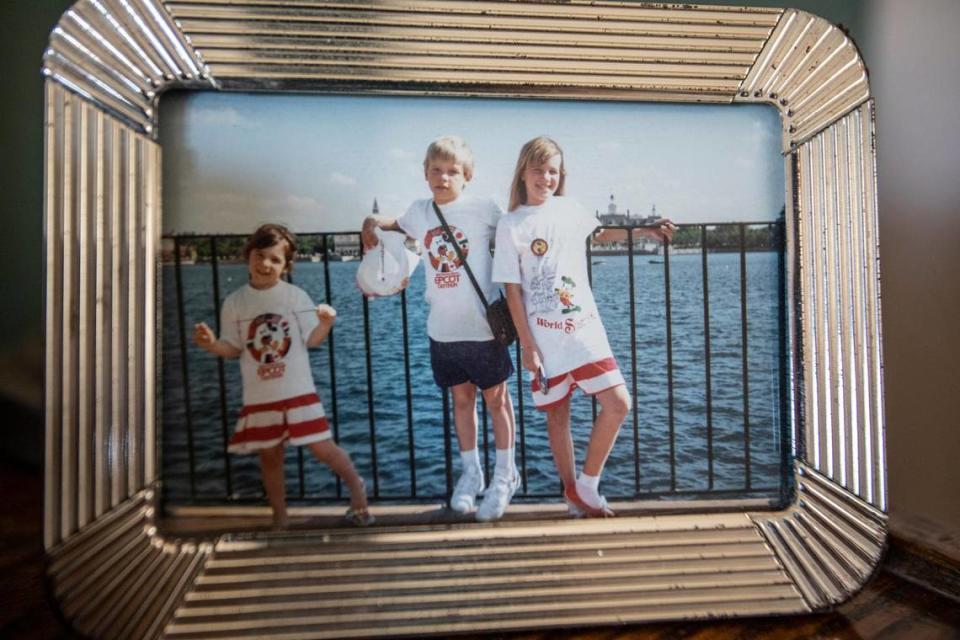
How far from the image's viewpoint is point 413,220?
0.76 meters

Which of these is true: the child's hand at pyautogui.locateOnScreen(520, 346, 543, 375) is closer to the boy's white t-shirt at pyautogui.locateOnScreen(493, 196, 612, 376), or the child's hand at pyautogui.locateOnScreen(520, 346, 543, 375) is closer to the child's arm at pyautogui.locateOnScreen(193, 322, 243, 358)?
the boy's white t-shirt at pyautogui.locateOnScreen(493, 196, 612, 376)

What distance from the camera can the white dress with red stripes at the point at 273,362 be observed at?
0.75 metres

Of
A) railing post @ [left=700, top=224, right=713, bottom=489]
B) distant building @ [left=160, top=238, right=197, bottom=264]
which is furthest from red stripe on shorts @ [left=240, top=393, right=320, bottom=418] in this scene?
railing post @ [left=700, top=224, right=713, bottom=489]

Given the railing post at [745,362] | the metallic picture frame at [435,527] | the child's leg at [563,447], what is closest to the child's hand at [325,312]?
the metallic picture frame at [435,527]

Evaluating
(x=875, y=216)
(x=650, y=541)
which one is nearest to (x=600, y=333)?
(x=650, y=541)

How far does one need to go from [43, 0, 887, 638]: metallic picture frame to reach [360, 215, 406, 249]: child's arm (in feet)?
0.59

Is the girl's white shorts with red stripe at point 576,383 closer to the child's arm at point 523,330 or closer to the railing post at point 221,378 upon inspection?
the child's arm at point 523,330

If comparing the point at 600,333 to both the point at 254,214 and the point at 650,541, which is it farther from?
the point at 254,214

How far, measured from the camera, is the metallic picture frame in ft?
2.29

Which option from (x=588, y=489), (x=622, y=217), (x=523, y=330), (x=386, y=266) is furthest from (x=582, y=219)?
(x=588, y=489)

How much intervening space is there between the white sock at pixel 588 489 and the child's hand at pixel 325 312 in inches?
16.4

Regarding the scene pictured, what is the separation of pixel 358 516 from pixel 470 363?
26 cm

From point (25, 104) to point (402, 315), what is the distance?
0.87m

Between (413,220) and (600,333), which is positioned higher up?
(413,220)
